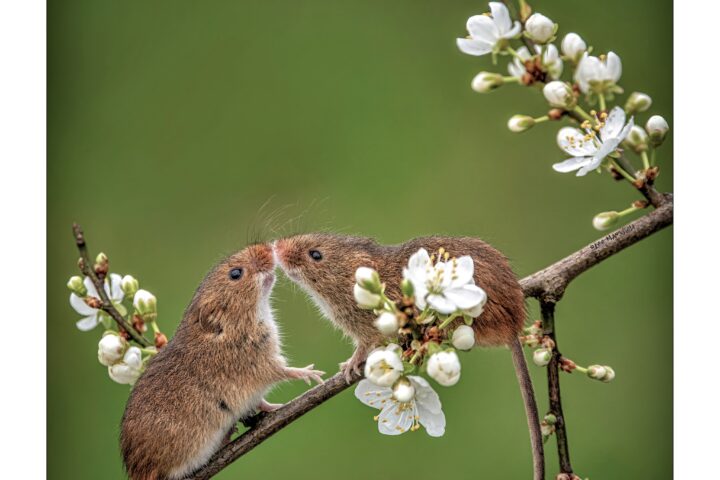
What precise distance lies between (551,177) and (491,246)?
0.30 meters

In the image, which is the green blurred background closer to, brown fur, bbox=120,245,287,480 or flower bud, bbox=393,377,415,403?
brown fur, bbox=120,245,287,480

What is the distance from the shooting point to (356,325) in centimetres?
95

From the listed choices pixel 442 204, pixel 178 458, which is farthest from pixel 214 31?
pixel 178 458

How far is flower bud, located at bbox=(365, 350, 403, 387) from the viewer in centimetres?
71

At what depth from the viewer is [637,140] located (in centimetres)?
84

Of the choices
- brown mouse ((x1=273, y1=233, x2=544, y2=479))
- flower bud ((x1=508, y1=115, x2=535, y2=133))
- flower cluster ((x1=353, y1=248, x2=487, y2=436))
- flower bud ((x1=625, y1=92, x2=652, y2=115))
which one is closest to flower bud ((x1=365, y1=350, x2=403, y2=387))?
flower cluster ((x1=353, y1=248, x2=487, y2=436))

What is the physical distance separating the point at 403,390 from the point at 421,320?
0.19 ft

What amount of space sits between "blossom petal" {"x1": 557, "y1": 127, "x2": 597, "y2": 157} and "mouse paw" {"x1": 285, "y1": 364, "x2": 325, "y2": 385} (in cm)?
36

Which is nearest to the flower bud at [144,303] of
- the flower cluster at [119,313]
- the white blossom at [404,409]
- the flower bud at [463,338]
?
the flower cluster at [119,313]

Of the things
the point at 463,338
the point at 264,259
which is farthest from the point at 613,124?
the point at 264,259

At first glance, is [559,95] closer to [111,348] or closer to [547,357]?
[547,357]

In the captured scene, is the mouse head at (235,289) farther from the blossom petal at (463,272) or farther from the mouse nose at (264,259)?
the blossom petal at (463,272)

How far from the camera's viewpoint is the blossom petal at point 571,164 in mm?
785

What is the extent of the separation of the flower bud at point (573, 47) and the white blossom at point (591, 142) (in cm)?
6
